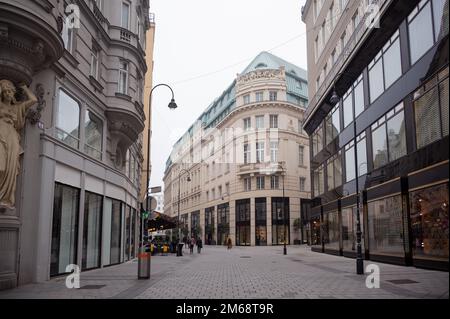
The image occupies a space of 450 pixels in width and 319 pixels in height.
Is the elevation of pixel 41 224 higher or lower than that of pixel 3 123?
lower

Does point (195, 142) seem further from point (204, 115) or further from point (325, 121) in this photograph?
point (325, 121)

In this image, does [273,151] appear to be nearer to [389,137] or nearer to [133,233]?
[133,233]

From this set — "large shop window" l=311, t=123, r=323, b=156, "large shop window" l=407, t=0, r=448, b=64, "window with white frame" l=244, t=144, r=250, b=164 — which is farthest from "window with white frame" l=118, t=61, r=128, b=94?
"window with white frame" l=244, t=144, r=250, b=164

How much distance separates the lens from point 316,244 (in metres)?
38.3

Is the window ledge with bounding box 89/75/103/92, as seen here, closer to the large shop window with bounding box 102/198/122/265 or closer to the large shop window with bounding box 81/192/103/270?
the large shop window with bounding box 81/192/103/270

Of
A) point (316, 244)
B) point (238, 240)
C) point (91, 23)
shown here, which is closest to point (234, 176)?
point (238, 240)

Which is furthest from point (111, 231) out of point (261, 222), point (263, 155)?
point (263, 155)

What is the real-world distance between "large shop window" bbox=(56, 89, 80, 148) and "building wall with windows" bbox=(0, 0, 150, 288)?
4cm

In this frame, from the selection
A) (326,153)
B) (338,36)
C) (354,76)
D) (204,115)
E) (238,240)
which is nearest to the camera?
(354,76)

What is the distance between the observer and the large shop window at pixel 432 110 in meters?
15.7

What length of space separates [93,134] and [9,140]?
26.3 ft

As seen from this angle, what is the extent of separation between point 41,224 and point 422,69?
14.9 meters

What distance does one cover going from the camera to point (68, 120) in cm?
1767

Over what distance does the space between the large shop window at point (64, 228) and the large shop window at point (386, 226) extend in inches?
541
